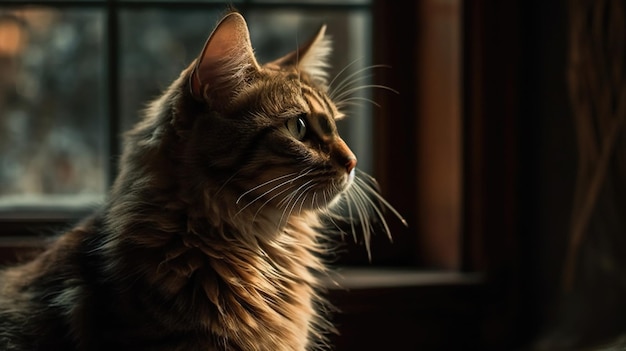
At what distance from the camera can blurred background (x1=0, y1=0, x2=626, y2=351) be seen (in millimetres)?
1687

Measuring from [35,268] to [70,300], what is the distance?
0.19 m

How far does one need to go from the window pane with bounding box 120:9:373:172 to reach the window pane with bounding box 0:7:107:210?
73 mm

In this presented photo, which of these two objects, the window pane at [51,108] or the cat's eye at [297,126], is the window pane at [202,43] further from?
the cat's eye at [297,126]

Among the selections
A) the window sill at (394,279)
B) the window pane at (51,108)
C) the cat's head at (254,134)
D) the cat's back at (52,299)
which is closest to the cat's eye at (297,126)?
the cat's head at (254,134)

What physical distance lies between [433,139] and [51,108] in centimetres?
93

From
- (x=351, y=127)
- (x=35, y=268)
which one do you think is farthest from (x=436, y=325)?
(x=35, y=268)

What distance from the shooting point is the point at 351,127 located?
2.06 metres

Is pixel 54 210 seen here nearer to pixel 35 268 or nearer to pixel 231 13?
pixel 35 268

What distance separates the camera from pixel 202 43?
79.0 inches

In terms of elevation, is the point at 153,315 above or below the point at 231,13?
below

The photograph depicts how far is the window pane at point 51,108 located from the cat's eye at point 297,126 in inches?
33.8

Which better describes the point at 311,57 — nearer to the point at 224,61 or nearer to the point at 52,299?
the point at 224,61

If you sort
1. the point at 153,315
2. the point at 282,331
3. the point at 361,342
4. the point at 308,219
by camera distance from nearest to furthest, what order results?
the point at 153,315 → the point at 282,331 → the point at 308,219 → the point at 361,342

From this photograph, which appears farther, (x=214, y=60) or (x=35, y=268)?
(x=35, y=268)
